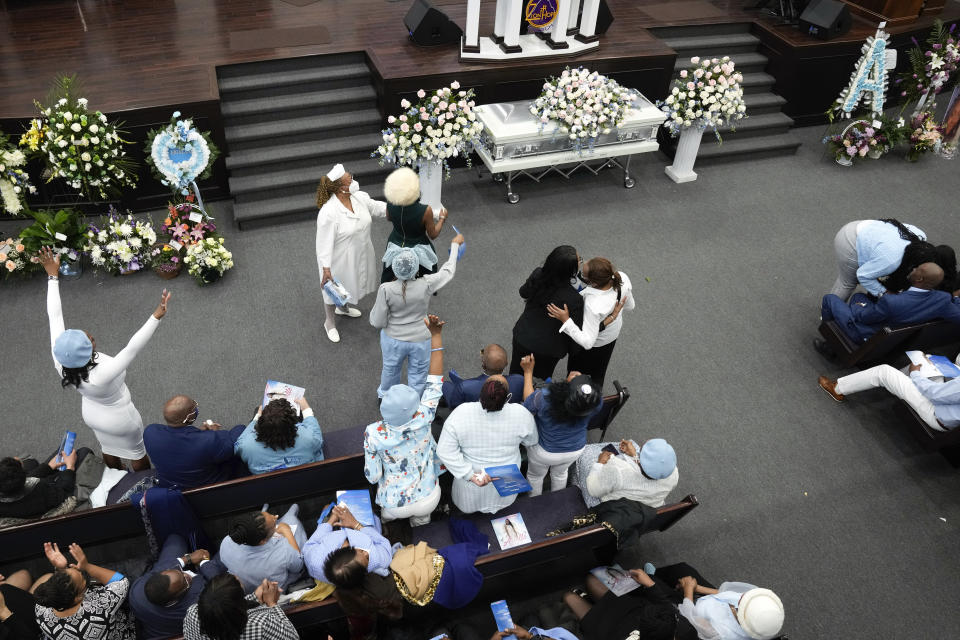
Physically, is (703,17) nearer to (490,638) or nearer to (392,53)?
(392,53)

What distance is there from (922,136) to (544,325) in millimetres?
6401

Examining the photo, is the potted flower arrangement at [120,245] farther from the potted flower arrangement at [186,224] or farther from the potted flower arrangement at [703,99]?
the potted flower arrangement at [703,99]

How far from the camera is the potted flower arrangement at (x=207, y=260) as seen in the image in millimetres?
5578

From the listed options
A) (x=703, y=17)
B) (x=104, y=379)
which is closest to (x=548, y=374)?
(x=104, y=379)

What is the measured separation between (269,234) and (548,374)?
325cm

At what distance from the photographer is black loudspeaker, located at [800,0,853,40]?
7668 millimetres

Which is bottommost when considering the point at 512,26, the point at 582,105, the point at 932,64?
the point at 582,105

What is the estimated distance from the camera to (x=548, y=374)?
4523mm

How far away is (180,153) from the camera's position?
18.3 ft

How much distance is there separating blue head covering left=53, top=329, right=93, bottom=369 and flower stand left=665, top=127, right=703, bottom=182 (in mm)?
5990

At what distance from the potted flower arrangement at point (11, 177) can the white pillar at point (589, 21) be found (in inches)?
213

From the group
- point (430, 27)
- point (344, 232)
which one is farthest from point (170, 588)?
point (430, 27)

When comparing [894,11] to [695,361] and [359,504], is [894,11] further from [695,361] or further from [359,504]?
[359,504]

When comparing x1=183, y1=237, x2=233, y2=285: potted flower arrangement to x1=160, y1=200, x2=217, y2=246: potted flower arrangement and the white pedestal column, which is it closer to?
x1=160, y1=200, x2=217, y2=246: potted flower arrangement
